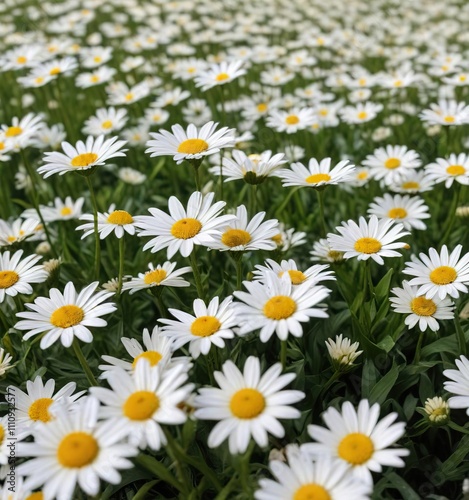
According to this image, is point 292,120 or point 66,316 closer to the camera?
point 66,316

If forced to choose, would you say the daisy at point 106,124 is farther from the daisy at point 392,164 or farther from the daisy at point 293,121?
the daisy at point 392,164

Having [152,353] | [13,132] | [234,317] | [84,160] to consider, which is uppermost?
[84,160]

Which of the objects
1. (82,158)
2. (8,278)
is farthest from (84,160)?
(8,278)

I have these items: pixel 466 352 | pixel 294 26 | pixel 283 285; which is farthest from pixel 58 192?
pixel 294 26

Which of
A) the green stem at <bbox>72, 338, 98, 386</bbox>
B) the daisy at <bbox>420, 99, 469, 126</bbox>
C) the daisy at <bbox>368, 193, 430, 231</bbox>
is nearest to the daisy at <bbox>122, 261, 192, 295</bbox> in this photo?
the green stem at <bbox>72, 338, 98, 386</bbox>

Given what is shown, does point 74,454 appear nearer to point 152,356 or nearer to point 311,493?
point 152,356

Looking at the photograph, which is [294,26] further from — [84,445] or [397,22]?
[84,445]

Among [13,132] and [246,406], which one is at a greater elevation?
[13,132]
